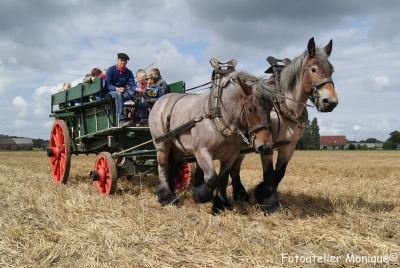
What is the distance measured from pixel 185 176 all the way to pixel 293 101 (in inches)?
143

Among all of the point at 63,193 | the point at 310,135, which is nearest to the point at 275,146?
the point at 63,193

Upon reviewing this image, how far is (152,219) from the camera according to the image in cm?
564

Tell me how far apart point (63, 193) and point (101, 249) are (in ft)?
11.5

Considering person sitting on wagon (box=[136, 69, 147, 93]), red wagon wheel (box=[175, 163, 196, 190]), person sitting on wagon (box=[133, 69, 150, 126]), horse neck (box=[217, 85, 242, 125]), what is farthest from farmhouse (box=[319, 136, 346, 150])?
horse neck (box=[217, 85, 242, 125])

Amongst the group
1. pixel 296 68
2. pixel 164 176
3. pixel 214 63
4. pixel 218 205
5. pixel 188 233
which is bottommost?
pixel 188 233

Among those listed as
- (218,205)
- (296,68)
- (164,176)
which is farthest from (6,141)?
(296,68)

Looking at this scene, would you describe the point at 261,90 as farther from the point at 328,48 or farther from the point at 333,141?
the point at 333,141

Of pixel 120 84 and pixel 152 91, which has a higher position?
pixel 120 84

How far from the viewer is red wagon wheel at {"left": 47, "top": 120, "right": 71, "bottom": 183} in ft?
30.0

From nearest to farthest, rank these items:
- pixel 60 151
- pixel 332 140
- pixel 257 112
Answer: pixel 257 112 < pixel 60 151 < pixel 332 140

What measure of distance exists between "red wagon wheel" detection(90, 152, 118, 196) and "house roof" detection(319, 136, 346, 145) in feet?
394

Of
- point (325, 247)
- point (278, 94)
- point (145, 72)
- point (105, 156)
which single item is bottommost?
point (325, 247)

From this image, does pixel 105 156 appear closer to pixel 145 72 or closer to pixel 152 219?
pixel 145 72

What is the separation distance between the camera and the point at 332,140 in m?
126
